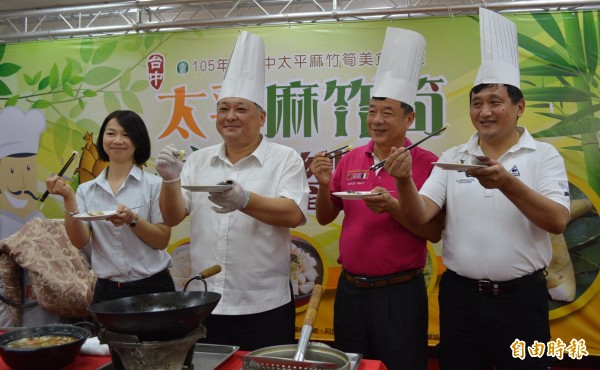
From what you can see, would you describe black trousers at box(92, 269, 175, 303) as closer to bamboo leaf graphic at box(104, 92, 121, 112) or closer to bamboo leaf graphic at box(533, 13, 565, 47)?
bamboo leaf graphic at box(104, 92, 121, 112)

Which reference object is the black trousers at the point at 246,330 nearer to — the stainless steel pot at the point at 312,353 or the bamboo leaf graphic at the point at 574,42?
the stainless steel pot at the point at 312,353

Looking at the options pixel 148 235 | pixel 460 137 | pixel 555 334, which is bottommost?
pixel 555 334

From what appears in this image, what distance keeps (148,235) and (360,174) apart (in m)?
1.02

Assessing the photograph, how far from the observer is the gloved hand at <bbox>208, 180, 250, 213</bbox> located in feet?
6.21

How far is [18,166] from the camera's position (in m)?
4.35

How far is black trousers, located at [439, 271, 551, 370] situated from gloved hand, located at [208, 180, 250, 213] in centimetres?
100

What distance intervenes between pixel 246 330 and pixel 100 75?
2961mm

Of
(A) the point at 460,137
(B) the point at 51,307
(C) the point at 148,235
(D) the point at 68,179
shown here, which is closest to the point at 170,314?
(C) the point at 148,235

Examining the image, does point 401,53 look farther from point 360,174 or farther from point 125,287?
point 125,287

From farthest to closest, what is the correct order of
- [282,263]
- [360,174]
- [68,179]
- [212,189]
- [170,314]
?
[68,179]
[360,174]
[282,263]
[212,189]
[170,314]

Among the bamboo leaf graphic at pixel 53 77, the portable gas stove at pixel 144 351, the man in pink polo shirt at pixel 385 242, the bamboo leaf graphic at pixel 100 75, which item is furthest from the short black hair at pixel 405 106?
the bamboo leaf graphic at pixel 53 77

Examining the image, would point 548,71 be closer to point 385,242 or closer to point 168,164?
point 385,242

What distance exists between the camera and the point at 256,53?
7.89 feet

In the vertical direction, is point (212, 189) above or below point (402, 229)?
above
